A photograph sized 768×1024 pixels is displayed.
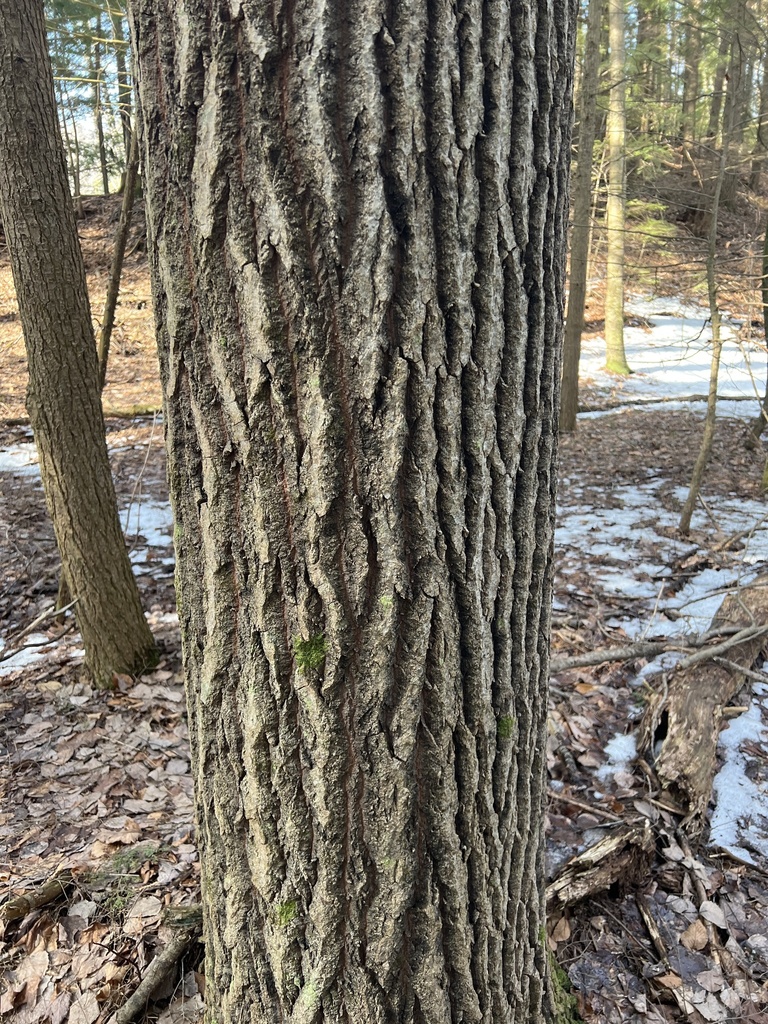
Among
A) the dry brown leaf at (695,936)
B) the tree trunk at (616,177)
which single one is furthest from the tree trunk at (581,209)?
the dry brown leaf at (695,936)

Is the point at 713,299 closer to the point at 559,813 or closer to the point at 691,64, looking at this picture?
the point at 559,813

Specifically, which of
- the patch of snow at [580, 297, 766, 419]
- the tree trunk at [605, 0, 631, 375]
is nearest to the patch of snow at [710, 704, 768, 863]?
the tree trunk at [605, 0, 631, 375]

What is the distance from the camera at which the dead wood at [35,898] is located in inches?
92.8

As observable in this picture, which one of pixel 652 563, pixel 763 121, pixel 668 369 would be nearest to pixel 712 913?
pixel 652 563

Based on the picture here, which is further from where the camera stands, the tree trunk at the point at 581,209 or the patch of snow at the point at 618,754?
the tree trunk at the point at 581,209

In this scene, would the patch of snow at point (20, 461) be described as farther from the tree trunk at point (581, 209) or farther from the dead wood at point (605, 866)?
the dead wood at point (605, 866)

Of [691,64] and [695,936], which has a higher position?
[691,64]

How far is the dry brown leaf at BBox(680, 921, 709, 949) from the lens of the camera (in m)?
2.38

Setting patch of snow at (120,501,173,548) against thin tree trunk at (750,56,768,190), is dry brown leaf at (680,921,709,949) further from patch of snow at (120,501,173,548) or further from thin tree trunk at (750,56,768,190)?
thin tree trunk at (750,56,768,190)

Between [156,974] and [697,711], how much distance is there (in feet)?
8.96

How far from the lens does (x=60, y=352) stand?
3977 mm

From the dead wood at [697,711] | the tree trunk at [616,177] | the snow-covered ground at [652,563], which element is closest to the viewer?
the dead wood at [697,711]

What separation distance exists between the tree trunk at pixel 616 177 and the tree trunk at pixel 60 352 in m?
8.81

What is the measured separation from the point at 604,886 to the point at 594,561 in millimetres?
3824
